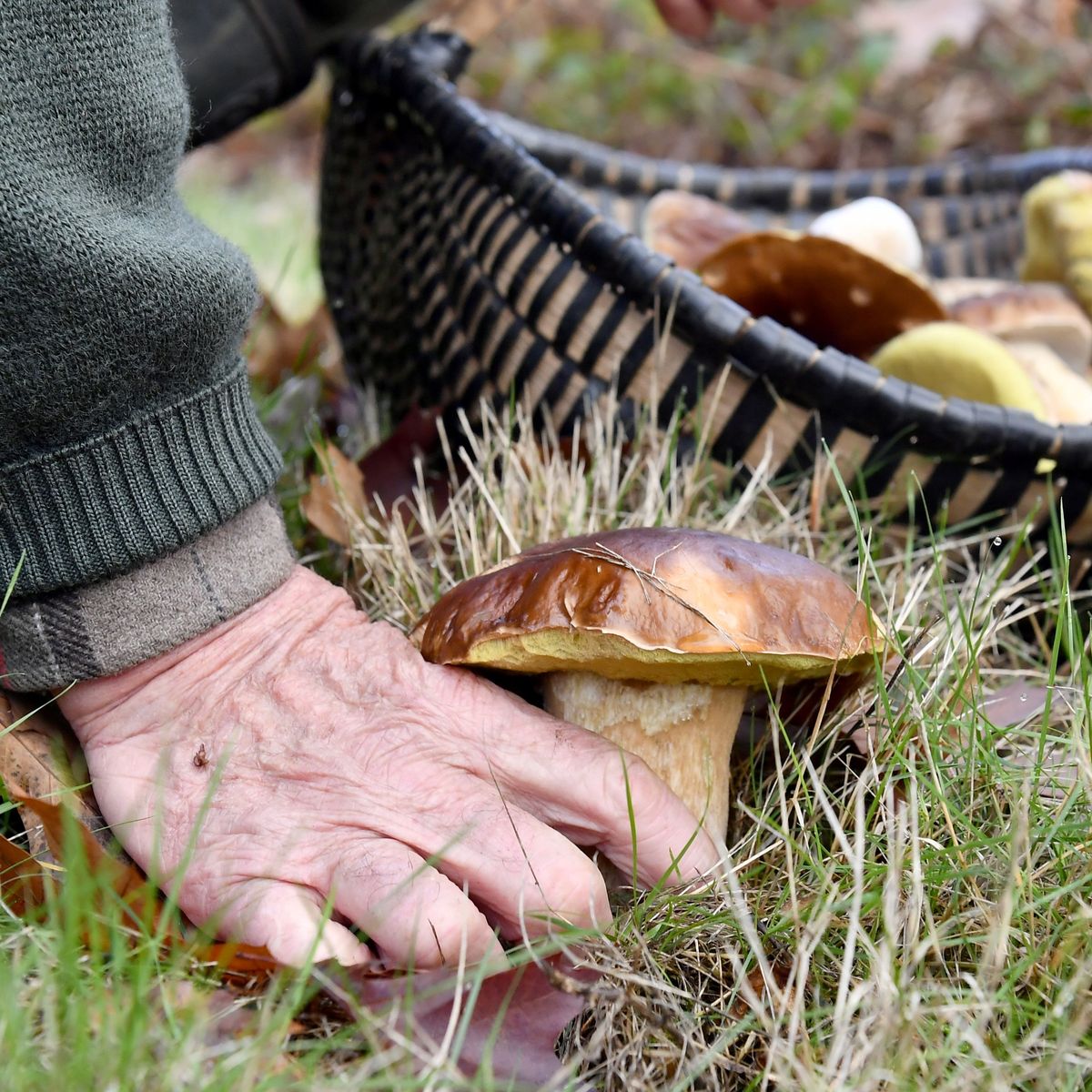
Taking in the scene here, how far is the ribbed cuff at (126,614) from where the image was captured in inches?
45.6

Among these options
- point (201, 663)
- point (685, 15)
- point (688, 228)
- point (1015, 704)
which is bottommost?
point (1015, 704)

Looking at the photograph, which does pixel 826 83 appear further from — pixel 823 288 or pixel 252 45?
pixel 823 288

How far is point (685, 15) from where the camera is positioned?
267cm

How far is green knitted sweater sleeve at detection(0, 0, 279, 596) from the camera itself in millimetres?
1025

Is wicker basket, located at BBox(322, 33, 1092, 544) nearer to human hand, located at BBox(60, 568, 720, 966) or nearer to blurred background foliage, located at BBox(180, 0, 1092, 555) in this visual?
human hand, located at BBox(60, 568, 720, 966)

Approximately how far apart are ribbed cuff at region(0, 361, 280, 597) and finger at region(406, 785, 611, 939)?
1.51ft

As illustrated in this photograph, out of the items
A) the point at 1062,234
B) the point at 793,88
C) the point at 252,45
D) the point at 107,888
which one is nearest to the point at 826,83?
the point at 793,88

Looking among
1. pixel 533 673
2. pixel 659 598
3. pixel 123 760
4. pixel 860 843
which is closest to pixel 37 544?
pixel 123 760

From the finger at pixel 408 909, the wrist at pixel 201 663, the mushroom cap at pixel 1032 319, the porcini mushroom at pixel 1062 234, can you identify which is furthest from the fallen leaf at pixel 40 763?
the porcini mushroom at pixel 1062 234

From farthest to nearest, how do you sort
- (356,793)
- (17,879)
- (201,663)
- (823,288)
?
(823,288), (201,663), (356,793), (17,879)

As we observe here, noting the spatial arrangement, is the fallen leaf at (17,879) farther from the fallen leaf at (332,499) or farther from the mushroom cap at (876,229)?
the mushroom cap at (876,229)

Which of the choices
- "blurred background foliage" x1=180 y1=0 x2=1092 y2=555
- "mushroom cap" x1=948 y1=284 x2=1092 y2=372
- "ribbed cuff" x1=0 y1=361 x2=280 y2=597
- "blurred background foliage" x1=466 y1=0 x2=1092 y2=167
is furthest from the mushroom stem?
"blurred background foliage" x1=466 y1=0 x2=1092 y2=167

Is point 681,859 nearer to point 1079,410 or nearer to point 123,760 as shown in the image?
point 123,760

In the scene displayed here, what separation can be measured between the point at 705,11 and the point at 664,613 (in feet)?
7.51
